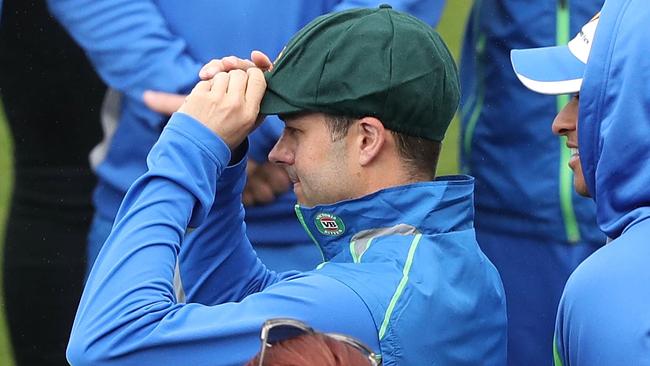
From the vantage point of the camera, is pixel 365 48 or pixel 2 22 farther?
pixel 2 22

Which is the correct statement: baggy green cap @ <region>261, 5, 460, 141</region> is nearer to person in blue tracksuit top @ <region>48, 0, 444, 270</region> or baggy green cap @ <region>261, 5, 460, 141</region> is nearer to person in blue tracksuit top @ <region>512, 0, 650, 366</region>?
person in blue tracksuit top @ <region>512, 0, 650, 366</region>

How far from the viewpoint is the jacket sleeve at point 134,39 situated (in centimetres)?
308

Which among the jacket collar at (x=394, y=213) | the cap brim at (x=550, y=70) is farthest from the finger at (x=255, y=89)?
the cap brim at (x=550, y=70)

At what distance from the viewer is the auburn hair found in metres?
1.42

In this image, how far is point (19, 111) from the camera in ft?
10.1

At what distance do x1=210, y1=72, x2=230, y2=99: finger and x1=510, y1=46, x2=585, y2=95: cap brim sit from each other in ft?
1.80

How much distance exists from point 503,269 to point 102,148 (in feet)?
3.80

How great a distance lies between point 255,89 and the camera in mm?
2180

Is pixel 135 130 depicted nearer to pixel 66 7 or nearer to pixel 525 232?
pixel 66 7

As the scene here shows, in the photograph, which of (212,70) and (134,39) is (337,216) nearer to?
(212,70)

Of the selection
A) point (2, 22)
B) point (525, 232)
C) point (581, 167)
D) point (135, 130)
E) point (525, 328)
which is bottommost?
point (525, 328)

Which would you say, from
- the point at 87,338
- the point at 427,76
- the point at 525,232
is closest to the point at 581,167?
the point at 427,76

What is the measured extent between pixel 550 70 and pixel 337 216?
1.53 feet

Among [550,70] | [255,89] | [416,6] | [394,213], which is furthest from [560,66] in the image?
[416,6]
